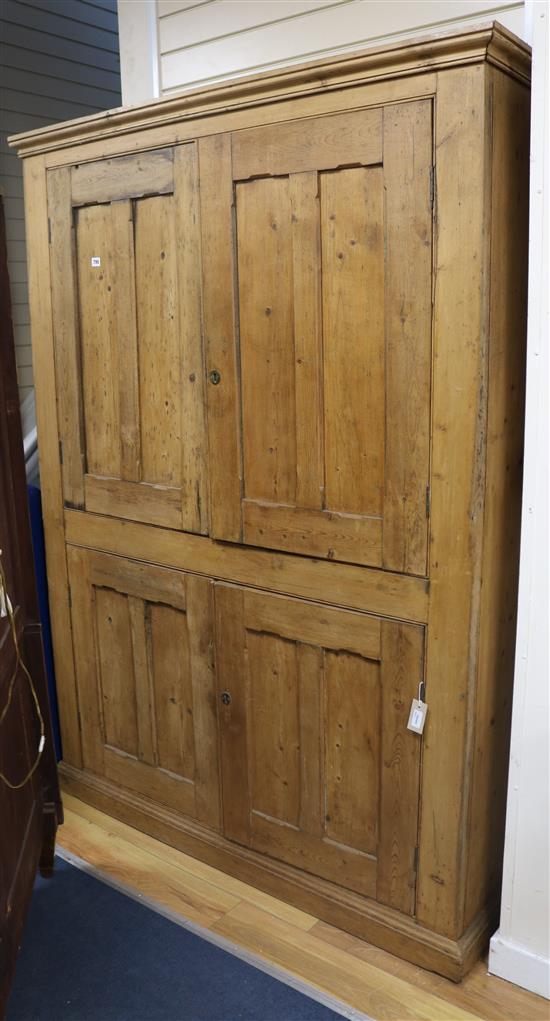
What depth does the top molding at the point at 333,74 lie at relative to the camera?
5.82 feet

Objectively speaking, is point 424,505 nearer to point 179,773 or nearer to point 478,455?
point 478,455

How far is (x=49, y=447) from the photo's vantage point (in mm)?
2795

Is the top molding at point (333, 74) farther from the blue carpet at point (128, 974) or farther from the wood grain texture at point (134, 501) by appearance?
the blue carpet at point (128, 974)

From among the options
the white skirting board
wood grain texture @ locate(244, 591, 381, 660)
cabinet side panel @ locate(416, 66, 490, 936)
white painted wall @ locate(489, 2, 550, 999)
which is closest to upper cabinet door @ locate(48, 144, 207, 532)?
wood grain texture @ locate(244, 591, 381, 660)

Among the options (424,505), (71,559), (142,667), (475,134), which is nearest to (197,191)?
(475,134)

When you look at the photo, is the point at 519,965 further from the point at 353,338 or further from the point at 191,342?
the point at 191,342

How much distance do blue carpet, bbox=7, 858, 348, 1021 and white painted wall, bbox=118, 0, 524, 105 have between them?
2.43 m

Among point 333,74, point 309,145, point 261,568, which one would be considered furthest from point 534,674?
point 333,74

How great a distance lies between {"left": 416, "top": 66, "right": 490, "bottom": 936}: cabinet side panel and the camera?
182 cm

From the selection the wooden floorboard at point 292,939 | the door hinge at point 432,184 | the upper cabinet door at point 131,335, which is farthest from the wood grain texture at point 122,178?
the wooden floorboard at point 292,939

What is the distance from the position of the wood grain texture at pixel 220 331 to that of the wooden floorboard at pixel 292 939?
102cm

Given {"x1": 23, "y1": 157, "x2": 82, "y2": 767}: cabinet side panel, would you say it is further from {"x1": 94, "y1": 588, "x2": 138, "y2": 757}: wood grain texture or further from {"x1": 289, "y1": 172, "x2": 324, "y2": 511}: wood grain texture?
{"x1": 289, "y1": 172, "x2": 324, "y2": 511}: wood grain texture

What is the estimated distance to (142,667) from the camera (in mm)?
2699

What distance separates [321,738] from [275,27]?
82.1 inches
